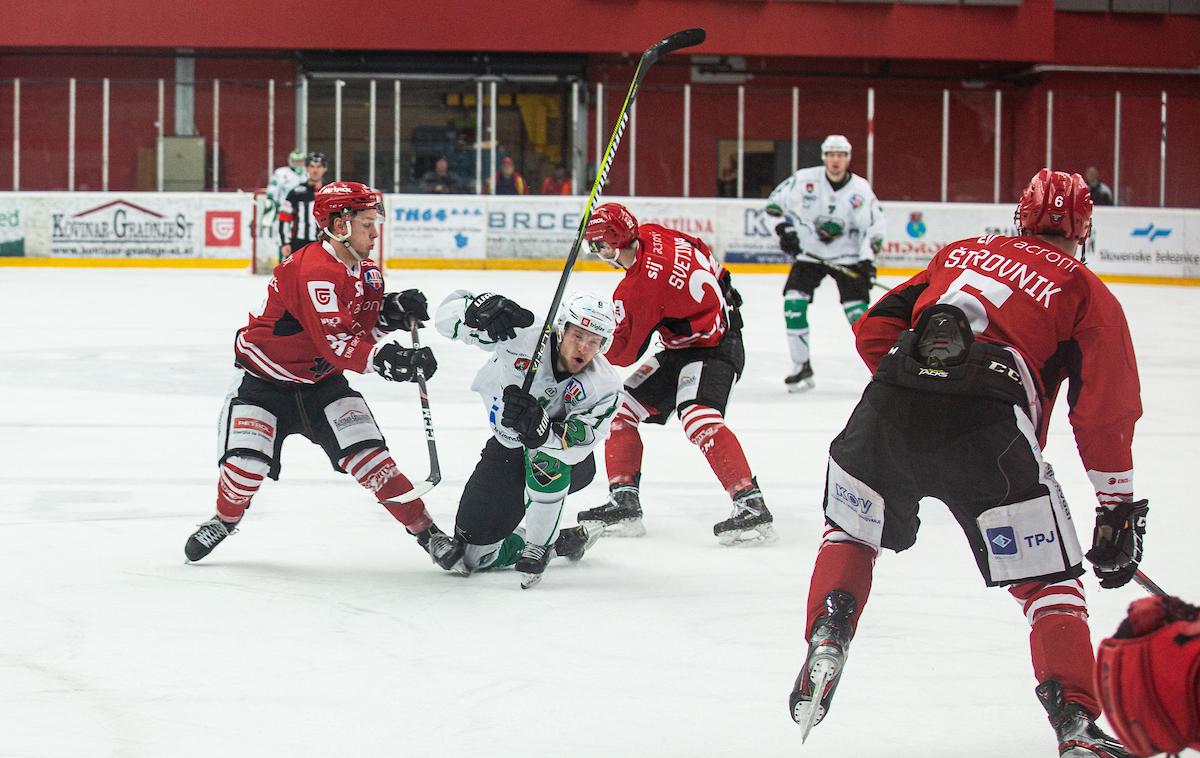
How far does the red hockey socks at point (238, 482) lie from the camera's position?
12.1 ft

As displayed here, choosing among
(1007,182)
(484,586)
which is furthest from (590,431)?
(1007,182)

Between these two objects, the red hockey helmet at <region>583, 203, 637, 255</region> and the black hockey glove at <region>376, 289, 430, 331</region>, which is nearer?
the black hockey glove at <region>376, 289, 430, 331</region>

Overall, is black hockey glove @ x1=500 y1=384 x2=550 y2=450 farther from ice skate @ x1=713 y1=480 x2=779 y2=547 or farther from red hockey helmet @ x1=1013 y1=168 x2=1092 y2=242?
red hockey helmet @ x1=1013 y1=168 x2=1092 y2=242

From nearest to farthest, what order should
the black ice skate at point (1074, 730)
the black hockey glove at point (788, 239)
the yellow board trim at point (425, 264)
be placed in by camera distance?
the black ice skate at point (1074, 730), the black hockey glove at point (788, 239), the yellow board trim at point (425, 264)

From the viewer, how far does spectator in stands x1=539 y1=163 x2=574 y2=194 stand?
17422 millimetres

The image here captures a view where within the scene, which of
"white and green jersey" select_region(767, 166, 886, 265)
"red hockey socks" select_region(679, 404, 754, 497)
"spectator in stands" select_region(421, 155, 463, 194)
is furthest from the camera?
"spectator in stands" select_region(421, 155, 463, 194)

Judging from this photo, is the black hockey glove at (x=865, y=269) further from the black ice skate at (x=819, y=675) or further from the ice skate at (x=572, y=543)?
the black ice skate at (x=819, y=675)

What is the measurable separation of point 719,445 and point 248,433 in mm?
1372

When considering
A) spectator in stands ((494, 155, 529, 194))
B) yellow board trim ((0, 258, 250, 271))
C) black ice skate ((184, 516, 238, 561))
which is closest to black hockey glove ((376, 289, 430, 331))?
black ice skate ((184, 516, 238, 561))

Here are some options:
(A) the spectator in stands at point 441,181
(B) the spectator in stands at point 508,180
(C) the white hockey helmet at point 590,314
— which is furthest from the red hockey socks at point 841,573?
(A) the spectator in stands at point 441,181

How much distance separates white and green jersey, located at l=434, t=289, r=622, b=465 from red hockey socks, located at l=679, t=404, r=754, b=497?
68 centimetres

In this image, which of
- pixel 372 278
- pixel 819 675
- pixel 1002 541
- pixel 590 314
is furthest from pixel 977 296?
pixel 372 278

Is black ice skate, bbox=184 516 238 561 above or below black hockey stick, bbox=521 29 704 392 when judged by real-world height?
below

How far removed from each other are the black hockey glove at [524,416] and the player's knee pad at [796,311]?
4.21m
